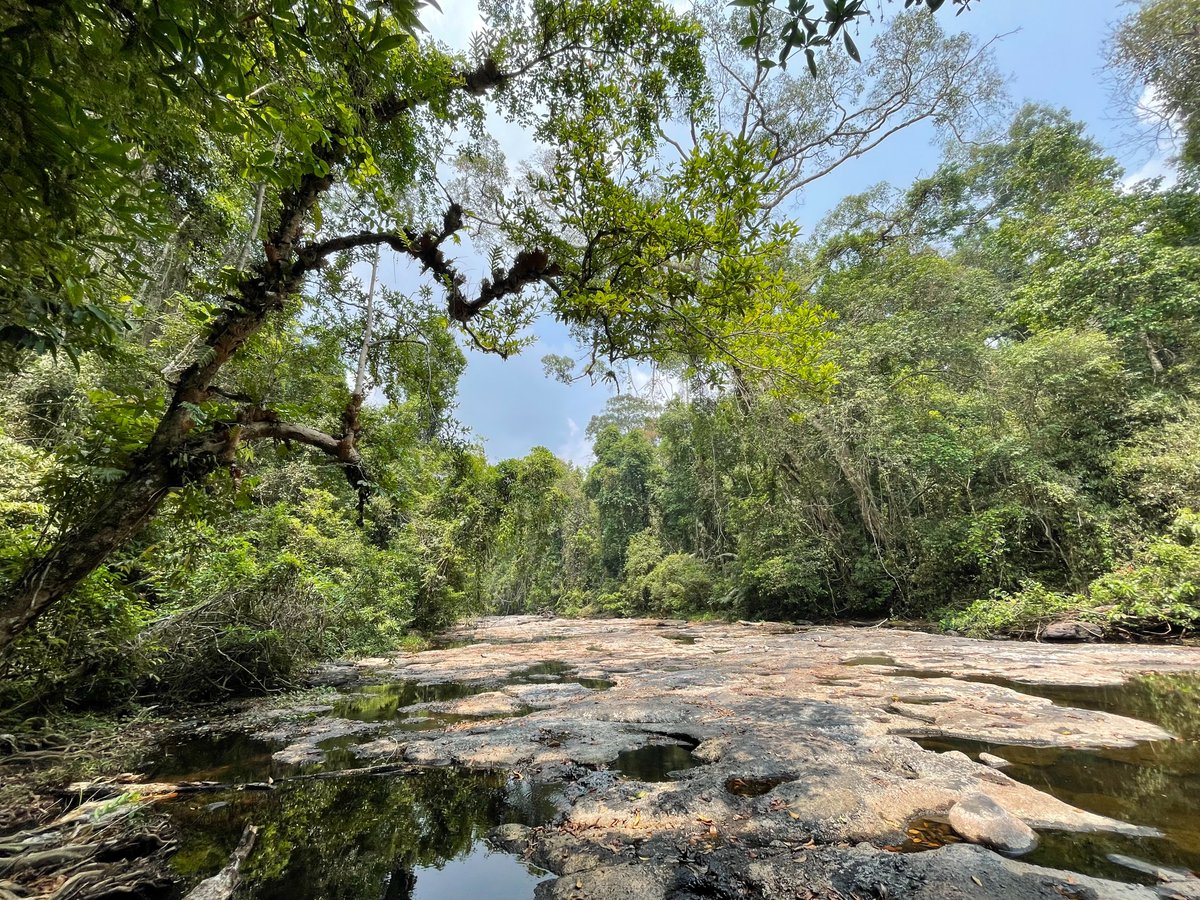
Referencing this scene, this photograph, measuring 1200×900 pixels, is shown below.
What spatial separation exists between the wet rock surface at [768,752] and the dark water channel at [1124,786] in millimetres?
101

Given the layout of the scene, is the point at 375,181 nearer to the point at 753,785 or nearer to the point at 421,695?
the point at 753,785

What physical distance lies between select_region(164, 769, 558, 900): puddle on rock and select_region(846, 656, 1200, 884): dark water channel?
6.36ft

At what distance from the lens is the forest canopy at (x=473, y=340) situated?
4.95 ft

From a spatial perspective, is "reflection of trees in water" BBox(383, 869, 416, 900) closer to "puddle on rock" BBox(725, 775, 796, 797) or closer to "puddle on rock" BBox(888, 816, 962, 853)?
"puddle on rock" BBox(725, 775, 796, 797)

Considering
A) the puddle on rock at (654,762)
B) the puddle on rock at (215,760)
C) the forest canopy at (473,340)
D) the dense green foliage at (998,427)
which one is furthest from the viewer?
the dense green foliage at (998,427)

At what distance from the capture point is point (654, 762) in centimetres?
318

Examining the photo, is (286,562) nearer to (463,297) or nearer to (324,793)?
(324,793)

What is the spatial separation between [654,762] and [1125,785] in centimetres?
261

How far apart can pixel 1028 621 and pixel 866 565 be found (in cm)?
477

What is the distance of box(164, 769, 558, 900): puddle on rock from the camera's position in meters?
1.97

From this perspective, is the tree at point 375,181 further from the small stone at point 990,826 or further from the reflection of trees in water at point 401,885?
the small stone at point 990,826

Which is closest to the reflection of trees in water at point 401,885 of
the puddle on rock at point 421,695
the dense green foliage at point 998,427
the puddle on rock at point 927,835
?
the puddle on rock at point 927,835

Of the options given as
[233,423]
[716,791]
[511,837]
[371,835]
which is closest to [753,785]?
[716,791]

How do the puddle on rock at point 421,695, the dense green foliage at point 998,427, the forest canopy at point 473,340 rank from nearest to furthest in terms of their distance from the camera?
the forest canopy at point 473,340 → the puddle on rock at point 421,695 → the dense green foliage at point 998,427
